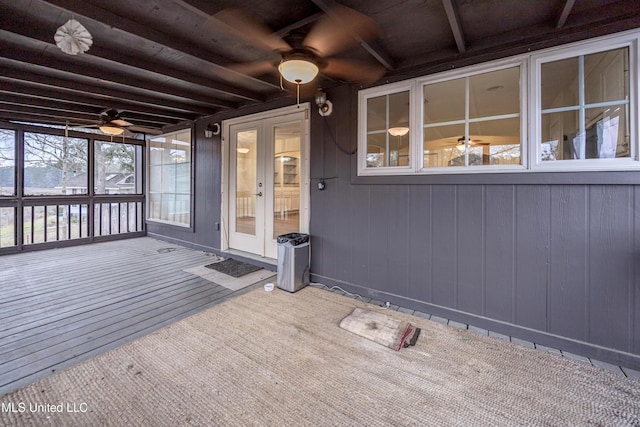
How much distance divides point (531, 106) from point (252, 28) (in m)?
2.27

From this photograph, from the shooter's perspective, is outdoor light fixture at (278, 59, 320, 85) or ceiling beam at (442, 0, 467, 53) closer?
ceiling beam at (442, 0, 467, 53)

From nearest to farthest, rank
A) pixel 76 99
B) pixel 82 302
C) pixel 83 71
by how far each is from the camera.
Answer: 1. pixel 82 302
2. pixel 83 71
3. pixel 76 99

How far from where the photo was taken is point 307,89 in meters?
3.31

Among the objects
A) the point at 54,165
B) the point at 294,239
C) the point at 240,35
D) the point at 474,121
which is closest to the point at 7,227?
the point at 54,165

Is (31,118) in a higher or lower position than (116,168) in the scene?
higher

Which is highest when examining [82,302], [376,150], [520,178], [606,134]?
[376,150]

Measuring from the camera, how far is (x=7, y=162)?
4.71 metres

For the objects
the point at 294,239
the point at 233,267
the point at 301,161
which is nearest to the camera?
the point at 294,239

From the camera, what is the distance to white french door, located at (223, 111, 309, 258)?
12.2 feet

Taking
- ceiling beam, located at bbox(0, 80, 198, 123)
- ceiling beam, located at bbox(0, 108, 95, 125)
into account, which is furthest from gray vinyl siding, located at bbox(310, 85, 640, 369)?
ceiling beam, located at bbox(0, 108, 95, 125)

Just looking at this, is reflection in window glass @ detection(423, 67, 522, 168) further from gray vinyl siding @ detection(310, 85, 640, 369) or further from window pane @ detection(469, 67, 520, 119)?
gray vinyl siding @ detection(310, 85, 640, 369)

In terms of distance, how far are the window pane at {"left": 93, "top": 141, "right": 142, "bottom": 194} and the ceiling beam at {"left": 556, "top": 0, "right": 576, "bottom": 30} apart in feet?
24.3

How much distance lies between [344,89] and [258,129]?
160 centimetres

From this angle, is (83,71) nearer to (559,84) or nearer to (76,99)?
(76,99)
